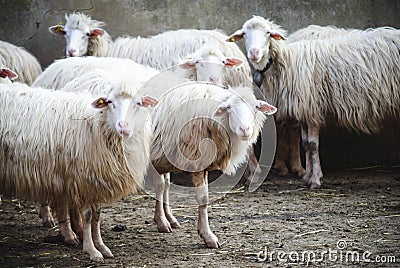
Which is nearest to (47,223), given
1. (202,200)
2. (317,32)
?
(202,200)

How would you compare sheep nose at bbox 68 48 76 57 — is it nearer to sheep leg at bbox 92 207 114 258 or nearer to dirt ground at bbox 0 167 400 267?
dirt ground at bbox 0 167 400 267

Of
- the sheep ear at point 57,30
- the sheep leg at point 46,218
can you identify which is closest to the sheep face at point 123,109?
the sheep leg at point 46,218

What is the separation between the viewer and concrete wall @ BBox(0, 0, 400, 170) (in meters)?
9.37

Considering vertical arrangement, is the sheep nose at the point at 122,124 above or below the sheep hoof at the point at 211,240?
above

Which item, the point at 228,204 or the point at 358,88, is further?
the point at 358,88

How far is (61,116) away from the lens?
5574 mm

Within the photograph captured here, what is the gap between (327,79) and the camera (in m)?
8.29

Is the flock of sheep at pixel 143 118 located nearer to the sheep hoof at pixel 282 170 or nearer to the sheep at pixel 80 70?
the sheep at pixel 80 70

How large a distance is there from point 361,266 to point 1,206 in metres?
4.20

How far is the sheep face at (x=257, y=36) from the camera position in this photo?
26.6ft

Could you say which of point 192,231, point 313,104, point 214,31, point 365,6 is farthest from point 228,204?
point 365,6

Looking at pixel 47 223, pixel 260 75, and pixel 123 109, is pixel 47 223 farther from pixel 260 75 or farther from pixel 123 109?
pixel 260 75

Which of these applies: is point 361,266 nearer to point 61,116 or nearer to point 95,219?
point 95,219

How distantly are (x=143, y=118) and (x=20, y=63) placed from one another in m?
3.32
